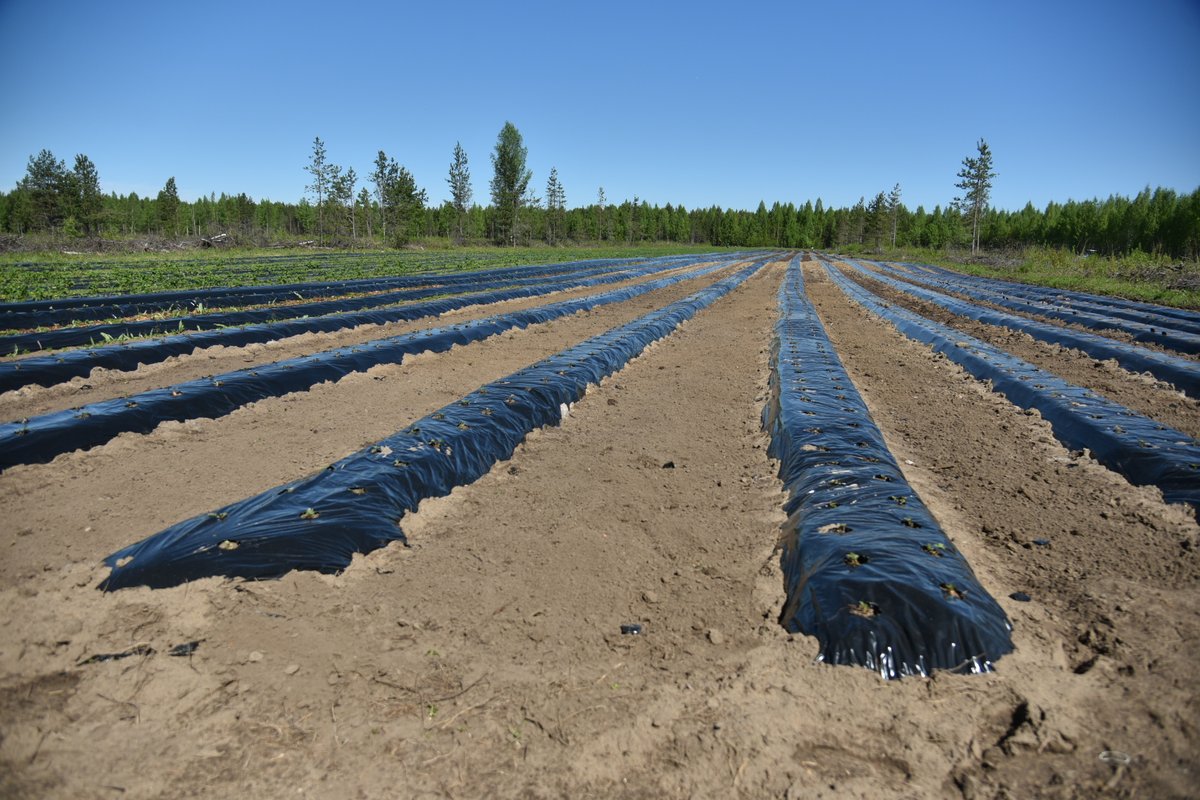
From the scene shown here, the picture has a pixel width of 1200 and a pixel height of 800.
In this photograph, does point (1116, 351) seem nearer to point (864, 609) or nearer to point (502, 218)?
point (864, 609)

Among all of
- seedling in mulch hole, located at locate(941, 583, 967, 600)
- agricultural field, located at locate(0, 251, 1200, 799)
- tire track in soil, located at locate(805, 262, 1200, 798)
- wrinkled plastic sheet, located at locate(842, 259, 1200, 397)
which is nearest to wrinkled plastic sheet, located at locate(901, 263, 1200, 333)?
wrinkled plastic sheet, located at locate(842, 259, 1200, 397)

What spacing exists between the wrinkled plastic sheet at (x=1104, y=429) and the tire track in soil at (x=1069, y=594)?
137mm

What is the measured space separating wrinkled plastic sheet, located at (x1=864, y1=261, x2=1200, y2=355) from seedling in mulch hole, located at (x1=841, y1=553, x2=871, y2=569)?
1122 cm

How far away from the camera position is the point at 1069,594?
11.6ft

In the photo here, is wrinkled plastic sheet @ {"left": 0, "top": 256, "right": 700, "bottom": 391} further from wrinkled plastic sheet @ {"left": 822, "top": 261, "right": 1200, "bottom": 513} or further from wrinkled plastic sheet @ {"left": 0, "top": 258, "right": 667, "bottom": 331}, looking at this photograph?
wrinkled plastic sheet @ {"left": 822, "top": 261, "right": 1200, "bottom": 513}

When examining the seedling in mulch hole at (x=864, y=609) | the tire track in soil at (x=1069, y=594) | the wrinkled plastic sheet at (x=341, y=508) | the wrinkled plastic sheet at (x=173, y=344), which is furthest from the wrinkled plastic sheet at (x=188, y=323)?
the tire track in soil at (x=1069, y=594)

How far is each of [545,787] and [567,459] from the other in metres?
3.70

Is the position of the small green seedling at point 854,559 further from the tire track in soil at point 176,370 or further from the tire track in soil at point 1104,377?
the tire track in soil at point 176,370

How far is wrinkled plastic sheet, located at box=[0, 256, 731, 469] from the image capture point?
17.7 feet

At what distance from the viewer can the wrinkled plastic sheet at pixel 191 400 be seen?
17.7ft

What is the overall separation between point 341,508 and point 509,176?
60875mm

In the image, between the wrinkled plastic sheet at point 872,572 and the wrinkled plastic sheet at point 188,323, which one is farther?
the wrinkled plastic sheet at point 188,323

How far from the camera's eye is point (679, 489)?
521 centimetres

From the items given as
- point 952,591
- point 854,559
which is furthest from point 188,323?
point 952,591
